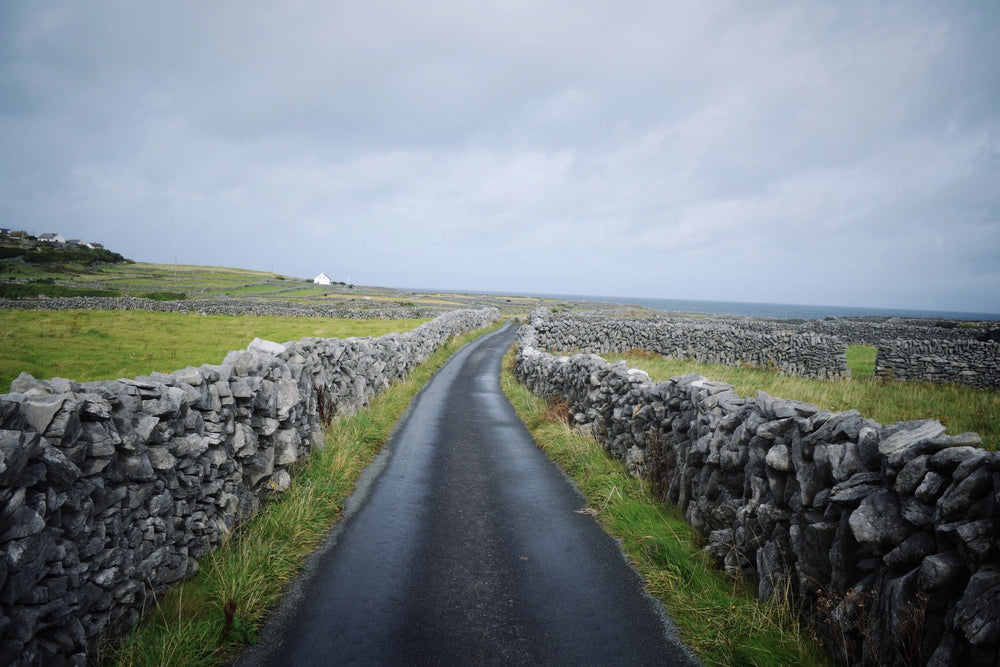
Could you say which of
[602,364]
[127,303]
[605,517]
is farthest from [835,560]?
[127,303]

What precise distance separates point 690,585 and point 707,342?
26501 millimetres

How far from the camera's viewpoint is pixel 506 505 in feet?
27.9

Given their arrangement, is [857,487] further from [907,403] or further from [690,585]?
[907,403]

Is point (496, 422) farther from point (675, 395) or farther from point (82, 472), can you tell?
point (82, 472)

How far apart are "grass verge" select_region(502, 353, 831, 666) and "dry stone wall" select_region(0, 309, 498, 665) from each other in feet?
19.0

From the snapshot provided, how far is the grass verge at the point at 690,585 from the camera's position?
4688 mm

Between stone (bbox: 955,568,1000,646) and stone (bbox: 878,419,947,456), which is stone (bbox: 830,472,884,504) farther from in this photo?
stone (bbox: 955,568,1000,646)

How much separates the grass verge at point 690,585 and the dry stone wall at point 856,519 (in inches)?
9.7

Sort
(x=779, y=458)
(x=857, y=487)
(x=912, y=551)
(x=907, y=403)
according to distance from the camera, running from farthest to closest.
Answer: (x=907, y=403)
(x=779, y=458)
(x=857, y=487)
(x=912, y=551)

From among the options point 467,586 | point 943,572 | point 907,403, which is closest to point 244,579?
point 467,586

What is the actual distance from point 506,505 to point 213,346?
1635cm

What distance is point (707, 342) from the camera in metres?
30.0

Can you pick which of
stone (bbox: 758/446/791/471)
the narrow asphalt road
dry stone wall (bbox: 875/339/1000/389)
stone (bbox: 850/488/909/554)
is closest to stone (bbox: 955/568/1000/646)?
stone (bbox: 850/488/909/554)

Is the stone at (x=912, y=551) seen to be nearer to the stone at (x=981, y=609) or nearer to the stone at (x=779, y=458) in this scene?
the stone at (x=981, y=609)
